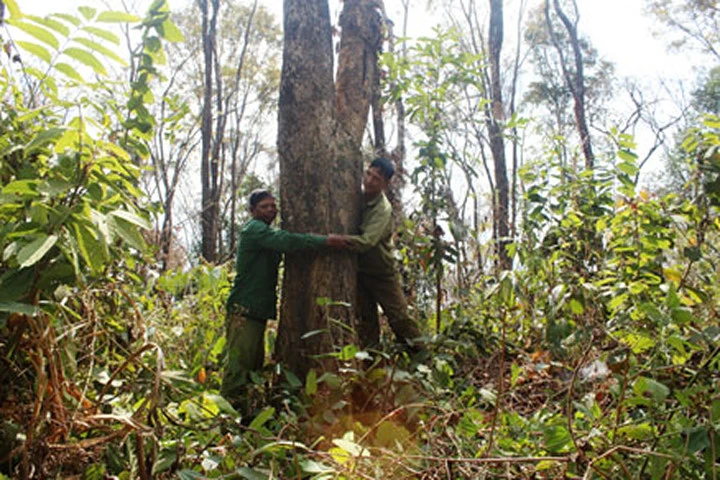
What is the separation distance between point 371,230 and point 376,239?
79mm

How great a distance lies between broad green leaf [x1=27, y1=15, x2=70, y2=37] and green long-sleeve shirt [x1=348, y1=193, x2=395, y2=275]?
2.01 m

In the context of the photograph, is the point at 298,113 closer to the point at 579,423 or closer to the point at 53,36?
the point at 53,36

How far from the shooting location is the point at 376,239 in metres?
3.27

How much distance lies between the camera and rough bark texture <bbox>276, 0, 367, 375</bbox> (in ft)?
9.92

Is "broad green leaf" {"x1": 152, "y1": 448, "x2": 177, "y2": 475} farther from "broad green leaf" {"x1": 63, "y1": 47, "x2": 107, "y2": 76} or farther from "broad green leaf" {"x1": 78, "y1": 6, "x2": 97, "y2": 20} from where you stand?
"broad green leaf" {"x1": 78, "y1": 6, "x2": 97, "y2": 20}

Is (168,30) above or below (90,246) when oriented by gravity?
above

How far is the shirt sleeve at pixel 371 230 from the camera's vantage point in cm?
315

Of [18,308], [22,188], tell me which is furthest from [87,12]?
[18,308]

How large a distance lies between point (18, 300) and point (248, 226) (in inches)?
88.3

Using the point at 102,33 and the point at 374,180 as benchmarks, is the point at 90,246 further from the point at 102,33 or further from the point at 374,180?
the point at 374,180

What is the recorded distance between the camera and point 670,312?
65.7 inches

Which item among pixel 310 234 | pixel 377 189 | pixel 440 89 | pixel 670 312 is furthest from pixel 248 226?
pixel 670 312

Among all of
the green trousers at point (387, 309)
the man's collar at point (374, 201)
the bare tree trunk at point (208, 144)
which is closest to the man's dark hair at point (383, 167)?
the man's collar at point (374, 201)

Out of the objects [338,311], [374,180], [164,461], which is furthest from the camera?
[374,180]
